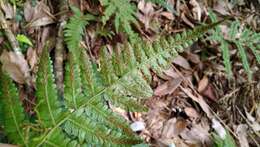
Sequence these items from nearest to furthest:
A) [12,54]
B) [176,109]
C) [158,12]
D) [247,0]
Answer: [12,54] < [176,109] < [158,12] < [247,0]

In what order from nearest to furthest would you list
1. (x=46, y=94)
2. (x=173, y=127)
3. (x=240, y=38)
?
(x=46, y=94), (x=173, y=127), (x=240, y=38)

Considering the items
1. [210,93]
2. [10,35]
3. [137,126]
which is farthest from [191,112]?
[10,35]

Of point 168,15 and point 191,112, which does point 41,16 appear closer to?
point 168,15

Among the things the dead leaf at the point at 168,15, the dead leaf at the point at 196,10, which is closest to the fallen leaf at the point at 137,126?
the dead leaf at the point at 168,15

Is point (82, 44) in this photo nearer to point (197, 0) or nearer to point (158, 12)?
point (158, 12)

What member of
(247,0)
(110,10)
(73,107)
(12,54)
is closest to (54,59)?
(12,54)

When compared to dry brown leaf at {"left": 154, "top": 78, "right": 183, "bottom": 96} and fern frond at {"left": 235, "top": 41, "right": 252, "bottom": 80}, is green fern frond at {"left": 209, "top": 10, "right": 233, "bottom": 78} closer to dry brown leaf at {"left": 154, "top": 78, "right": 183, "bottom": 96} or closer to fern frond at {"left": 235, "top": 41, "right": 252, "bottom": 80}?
fern frond at {"left": 235, "top": 41, "right": 252, "bottom": 80}
